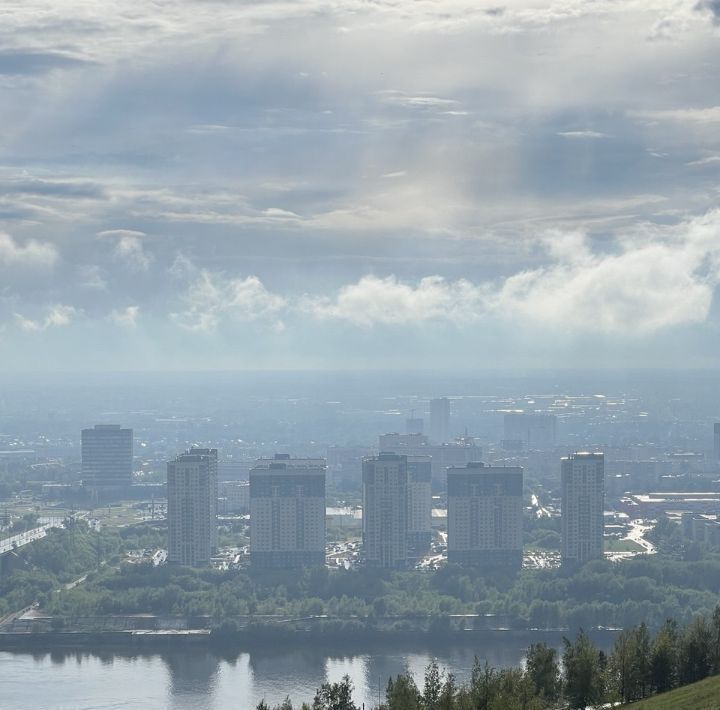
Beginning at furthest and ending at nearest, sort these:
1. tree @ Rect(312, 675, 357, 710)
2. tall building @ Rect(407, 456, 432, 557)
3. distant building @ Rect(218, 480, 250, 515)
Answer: distant building @ Rect(218, 480, 250, 515) < tall building @ Rect(407, 456, 432, 557) < tree @ Rect(312, 675, 357, 710)

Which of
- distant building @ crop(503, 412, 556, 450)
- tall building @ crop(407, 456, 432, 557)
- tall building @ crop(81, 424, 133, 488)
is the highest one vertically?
distant building @ crop(503, 412, 556, 450)

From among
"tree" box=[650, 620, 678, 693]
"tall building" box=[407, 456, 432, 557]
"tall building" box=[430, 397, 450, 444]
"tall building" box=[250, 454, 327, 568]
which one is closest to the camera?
"tree" box=[650, 620, 678, 693]

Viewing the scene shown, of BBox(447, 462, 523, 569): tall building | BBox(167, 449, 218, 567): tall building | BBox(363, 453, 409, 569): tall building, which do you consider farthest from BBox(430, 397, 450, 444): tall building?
BBox(167, 449, 218, 567): tall building

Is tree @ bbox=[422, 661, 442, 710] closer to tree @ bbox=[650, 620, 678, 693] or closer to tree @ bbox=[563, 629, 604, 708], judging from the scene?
tree @ bbox=[563, 629, 604, 708]

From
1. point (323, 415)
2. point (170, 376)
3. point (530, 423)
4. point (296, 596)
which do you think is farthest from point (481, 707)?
point (170, 376)

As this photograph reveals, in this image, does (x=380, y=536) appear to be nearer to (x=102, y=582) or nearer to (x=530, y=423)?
(x=102, y=582)

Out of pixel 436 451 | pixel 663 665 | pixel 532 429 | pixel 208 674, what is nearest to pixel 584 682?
pixel 663 665
